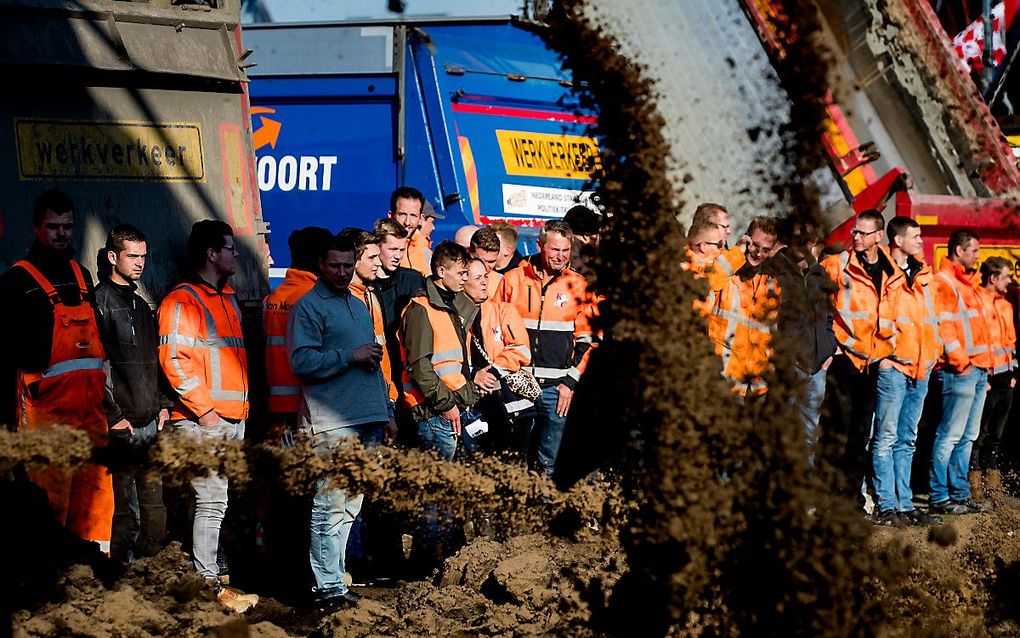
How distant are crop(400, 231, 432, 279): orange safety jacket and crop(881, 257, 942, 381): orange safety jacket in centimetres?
300

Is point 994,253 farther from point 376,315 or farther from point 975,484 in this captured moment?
point 376,315

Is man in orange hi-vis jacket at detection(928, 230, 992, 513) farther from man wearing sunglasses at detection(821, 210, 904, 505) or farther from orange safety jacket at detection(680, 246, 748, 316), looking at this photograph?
orange safety jacket at detection(680, 246, 748, 316)

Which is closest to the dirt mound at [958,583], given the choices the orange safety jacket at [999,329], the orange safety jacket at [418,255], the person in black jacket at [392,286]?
the orange safety jacket at [999,329]

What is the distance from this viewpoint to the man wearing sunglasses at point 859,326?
7.74 meters

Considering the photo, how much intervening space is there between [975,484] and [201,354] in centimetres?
640

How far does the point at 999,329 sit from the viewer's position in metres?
9.08

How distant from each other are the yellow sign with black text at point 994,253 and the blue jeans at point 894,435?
1473 mm

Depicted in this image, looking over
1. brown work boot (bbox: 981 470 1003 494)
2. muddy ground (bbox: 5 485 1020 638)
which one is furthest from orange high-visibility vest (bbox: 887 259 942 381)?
muddy ground (bbox: 5 485 1020 638)

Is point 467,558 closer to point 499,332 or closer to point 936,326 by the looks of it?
point 499,332

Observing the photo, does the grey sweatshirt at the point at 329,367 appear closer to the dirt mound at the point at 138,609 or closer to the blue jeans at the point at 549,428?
the dirt mound at the point at 138,609

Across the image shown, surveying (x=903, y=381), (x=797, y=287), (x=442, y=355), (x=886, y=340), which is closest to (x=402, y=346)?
(x=442, y=355)

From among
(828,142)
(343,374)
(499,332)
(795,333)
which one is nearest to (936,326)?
(828,142)

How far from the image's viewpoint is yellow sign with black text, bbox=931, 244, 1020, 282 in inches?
360

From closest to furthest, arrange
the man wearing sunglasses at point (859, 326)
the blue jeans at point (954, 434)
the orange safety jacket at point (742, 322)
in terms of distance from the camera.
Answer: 1. the orange safety jacket at point (742, 322)
2. the man wearing sunglasses at point (859, 326)
3. the blue jeans at point (954, 434)
